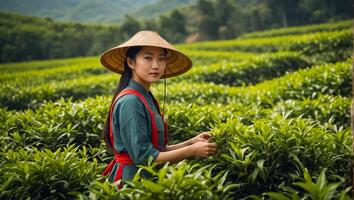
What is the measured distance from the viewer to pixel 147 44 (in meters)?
2.49

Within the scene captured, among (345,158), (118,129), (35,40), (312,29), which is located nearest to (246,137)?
(345,158)

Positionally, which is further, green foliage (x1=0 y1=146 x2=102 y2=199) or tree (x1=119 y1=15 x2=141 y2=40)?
tree (x1=119 y1=15 x2=141 y2=40)

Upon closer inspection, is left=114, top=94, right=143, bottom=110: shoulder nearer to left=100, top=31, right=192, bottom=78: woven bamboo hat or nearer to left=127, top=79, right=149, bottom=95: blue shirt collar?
left=127, top=79, right=149, bottom=95: blue shirt collar

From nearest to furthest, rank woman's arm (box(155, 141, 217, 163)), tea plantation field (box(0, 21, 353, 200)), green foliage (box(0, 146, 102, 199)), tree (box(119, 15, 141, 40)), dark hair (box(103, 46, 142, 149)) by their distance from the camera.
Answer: tea plantation field (box(0, 21, 353, 200)) < green foliage (box(0, 146, 102, 199)) < woman's arm (box(155, 141, 217, 163)) < dark hair (box(103, 46, 142, 149)) < tree (box(119, 15, 141, 40))

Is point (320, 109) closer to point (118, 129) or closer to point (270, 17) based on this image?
point (118, 129)

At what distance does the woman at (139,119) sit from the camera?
2.32 metres

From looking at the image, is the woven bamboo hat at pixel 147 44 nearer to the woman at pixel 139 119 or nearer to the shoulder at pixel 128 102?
the woman at pixel 139 119

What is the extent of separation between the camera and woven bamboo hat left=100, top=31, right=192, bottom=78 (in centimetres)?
255

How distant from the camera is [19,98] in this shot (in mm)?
8469

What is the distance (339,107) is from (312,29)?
30263mm

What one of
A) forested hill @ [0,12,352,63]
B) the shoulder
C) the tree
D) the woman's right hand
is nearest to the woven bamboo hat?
the shoulder

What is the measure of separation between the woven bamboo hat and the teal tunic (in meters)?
0.42

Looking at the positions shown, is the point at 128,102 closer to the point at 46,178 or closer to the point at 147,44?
the point at 147,44

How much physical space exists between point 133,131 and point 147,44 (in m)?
0.63
